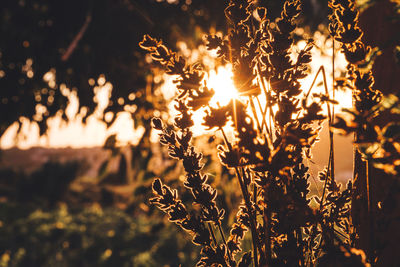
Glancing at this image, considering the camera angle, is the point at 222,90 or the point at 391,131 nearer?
the point at 391,131

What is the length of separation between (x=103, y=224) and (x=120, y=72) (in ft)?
35.6

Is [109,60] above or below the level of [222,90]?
above

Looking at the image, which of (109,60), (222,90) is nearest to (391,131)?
(222,90)

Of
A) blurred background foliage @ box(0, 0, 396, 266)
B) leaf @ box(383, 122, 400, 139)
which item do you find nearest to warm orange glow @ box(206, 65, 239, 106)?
leaf @ box(383, 122, 400, 139)

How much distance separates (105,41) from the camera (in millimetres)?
3229

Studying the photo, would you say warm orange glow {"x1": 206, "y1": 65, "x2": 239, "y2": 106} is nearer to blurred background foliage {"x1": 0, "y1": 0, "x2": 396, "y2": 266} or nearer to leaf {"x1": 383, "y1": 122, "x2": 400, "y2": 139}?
leaf {"x1": 383, "y1": 122, "x2": 400, "y2": 139}

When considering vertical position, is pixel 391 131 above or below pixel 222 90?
below

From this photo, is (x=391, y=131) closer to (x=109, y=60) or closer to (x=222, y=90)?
(x=222, y=90)

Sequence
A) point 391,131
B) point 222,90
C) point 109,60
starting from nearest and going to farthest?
1. point 391,131
2. point 222,90
3. point 109,60

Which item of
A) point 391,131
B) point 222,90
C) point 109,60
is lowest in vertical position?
point 391,131

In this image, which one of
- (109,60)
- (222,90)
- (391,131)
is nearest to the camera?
(391,131)

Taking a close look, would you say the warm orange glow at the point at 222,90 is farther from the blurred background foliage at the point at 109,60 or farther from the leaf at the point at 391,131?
the blurred background foliage at the point at 109,60

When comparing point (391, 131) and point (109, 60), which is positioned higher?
point (109, 60)

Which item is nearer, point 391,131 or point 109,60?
point 391,131
